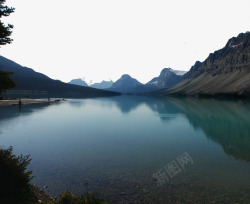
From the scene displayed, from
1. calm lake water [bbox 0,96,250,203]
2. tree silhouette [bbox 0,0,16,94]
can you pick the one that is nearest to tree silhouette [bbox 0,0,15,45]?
tree silhouette [bbox 0,0,16,94]

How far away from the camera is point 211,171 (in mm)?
19312

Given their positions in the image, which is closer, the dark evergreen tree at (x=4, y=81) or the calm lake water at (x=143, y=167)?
the dark evergreen tree at (x=4, y=81)

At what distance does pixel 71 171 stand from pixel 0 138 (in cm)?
2136

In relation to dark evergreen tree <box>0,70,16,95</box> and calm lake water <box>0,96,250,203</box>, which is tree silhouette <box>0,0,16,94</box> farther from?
calm lake water <box>0,96,250,203</box>

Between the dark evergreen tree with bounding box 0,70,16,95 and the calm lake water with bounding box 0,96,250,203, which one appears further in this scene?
the calm lake water with bounding box 0,96,250,203

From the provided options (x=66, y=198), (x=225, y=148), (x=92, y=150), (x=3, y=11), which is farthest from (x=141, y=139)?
(x=3, y=11)

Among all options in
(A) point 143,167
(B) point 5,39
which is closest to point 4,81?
(B) point 5,39

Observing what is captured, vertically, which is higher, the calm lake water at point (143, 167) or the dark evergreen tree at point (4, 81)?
the dark evergreen tree at point (4, 81)

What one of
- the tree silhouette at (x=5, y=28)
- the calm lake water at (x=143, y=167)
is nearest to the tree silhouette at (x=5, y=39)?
the tree silhouette at (x=5, y=28)

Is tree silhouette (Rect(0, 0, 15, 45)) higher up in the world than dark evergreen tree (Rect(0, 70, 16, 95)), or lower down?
higher up

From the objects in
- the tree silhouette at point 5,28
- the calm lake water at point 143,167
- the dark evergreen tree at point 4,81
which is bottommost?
the calm lake water at point 143,167

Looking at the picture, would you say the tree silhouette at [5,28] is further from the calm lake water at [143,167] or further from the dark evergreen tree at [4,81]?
the calm lake water at [143,167]

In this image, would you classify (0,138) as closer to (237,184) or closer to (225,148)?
(237,184)

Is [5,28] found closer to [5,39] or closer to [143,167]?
[5,39]
